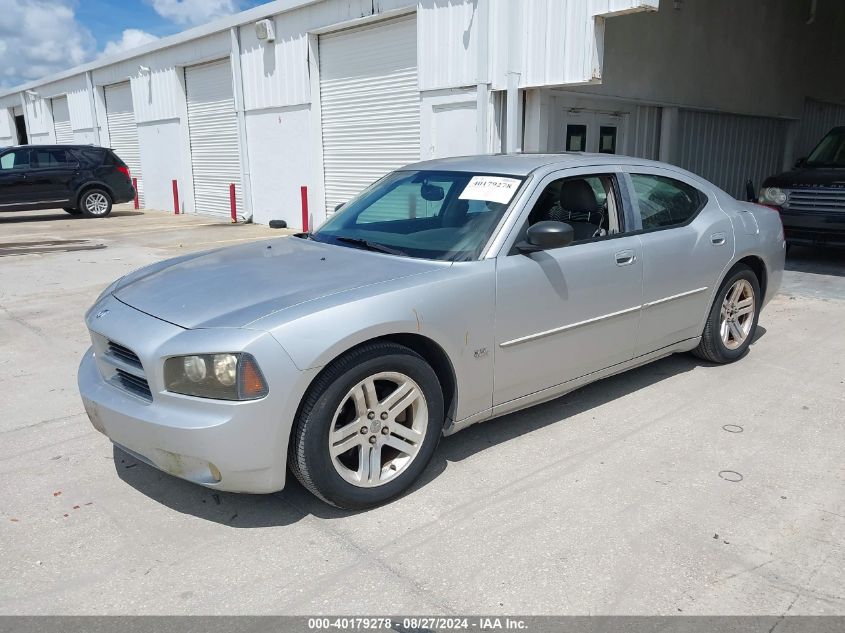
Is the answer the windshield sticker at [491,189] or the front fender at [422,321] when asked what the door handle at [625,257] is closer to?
the windshield sticker at [491,189]

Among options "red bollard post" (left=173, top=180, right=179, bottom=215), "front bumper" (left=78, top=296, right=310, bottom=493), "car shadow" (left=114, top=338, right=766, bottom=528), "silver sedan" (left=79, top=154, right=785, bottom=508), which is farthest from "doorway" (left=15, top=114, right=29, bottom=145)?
"front bumper" (left=78, top=296, right=310, bottom=493)

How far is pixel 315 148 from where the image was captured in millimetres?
13500

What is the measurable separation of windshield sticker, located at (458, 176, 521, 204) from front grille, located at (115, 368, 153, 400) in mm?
2036

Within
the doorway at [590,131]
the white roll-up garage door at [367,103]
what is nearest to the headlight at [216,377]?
the doorway at [590,131]

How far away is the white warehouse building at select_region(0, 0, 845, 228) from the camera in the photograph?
31.6 feet

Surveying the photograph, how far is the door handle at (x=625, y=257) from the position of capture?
13.6 ft

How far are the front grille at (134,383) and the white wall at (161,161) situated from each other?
16.8m

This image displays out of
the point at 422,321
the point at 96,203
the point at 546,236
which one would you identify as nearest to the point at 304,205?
the point at 96,203

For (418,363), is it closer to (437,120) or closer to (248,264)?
(248,264)

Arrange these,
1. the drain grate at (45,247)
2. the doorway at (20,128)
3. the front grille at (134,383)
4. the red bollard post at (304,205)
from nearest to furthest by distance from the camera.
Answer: the front grille at (134,383) → the drain grate at (45,247) → the red bollard post at (304,205) → the doorway at (20,128)

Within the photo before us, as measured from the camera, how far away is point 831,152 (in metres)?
10.4

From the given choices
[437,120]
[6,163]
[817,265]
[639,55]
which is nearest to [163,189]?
[6,163]

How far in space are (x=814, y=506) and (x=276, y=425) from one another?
2541 millimetres

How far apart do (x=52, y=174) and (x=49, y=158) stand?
0.38m
